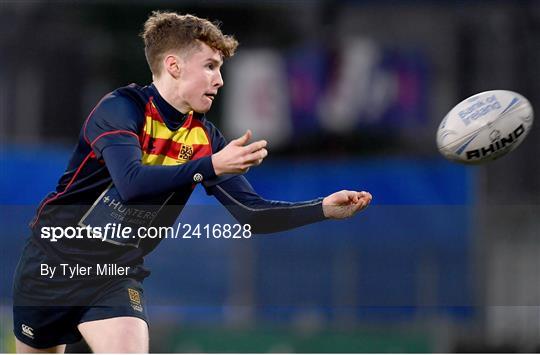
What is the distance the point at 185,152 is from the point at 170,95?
281mm

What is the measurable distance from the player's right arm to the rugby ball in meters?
1.53

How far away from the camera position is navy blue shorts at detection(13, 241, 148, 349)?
426 centimetres

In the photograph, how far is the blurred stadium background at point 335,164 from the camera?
7973 mm

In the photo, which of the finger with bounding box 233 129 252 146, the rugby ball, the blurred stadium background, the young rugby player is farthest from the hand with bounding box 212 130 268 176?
the blurred stadium background

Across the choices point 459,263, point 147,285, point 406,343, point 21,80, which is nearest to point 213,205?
point 147,285

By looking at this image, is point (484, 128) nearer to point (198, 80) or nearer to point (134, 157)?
point (198, 80)

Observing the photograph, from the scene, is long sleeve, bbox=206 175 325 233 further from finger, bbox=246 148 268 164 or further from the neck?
finger, bbox=246 148 268 164

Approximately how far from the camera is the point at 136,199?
4105mm

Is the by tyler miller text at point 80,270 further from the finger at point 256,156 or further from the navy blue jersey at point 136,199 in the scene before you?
the finger at point 256,156

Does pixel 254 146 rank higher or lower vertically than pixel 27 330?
higher

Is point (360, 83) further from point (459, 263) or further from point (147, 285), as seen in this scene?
point (147, 285)

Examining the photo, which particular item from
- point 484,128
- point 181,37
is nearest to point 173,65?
point 181,37

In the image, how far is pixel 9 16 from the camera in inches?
348

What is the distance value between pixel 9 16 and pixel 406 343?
15.5 feet
